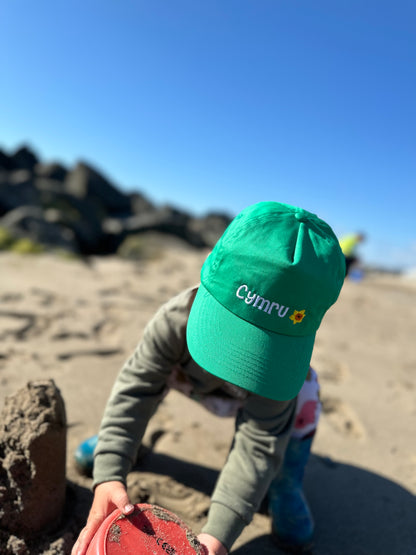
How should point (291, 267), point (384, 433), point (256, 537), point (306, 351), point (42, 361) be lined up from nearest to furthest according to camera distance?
point (291, 267)
point (306, 351)
point (256, 537)
point (384, 433)
point (42, 361)

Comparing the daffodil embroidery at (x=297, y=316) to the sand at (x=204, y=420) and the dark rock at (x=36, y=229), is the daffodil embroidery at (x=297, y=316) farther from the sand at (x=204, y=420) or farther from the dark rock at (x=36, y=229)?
the dark rock at (x=36, y=229)

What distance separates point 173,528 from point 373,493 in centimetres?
95

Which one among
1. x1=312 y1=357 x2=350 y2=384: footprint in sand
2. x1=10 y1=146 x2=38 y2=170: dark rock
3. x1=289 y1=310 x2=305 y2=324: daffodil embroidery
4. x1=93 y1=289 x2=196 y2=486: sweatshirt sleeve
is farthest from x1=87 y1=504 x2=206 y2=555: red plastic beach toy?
x1=10 y1=146 x2=38 y2=170: dark rock

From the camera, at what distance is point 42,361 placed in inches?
87.2

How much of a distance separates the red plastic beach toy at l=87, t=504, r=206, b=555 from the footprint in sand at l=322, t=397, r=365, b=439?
49.2 inches

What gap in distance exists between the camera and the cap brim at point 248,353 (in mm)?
998

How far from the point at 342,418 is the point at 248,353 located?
1421mm

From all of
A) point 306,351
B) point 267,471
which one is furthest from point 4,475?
point 306,351

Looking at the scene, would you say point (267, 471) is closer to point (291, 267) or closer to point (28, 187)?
point (291, 267)

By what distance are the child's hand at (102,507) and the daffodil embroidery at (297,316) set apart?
58 cm

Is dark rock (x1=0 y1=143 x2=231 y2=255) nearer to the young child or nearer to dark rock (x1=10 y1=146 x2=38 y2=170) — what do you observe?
dark rock (x1=10 y1=146 x2=38 y2=170)

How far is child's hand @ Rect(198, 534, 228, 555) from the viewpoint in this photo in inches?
41.5

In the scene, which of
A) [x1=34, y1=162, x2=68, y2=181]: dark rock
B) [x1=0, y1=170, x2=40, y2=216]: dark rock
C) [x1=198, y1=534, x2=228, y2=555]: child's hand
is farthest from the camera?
[x1=34, y1=162, x2=68, y2=181]: dark rock

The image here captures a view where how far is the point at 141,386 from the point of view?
50.1 inches
